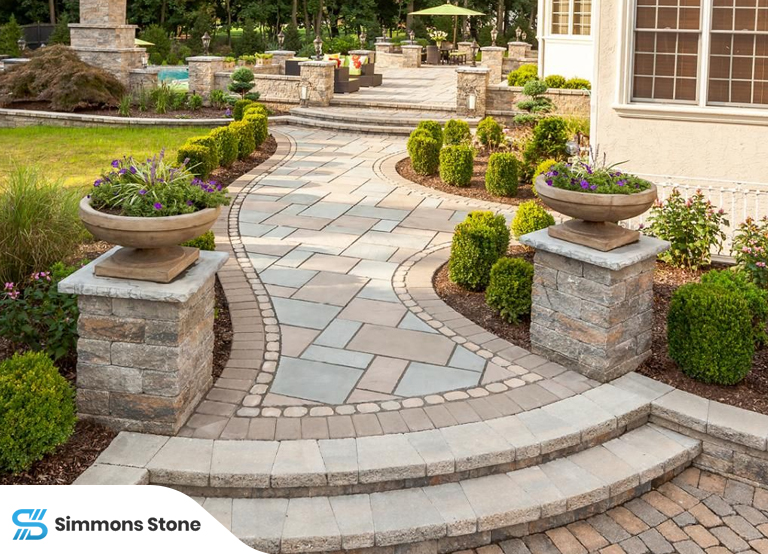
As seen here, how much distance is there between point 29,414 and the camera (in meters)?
4.58

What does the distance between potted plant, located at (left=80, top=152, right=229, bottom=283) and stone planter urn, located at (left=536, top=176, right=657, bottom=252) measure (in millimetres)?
2243

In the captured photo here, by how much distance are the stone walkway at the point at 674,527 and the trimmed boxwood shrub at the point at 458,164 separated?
280 inches

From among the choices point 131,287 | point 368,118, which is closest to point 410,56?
point 368,118

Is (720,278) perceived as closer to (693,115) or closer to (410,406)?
(410,406)

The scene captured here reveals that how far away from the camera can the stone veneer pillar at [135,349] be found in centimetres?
493

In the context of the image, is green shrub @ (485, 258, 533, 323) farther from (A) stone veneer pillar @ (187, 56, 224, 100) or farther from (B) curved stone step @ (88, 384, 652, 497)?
(A) stone veneer pillar @ (187, 56, 224, 100)

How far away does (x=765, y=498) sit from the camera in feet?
16.5

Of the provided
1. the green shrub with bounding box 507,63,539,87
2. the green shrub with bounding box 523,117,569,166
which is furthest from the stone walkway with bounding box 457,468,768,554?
the green shrub with bounding box 507,63,539,87

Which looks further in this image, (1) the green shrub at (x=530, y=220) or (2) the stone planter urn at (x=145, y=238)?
(1) the green shrub at (x=530, y=220)

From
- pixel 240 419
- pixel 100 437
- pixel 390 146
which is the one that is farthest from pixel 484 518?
pixel 390 146

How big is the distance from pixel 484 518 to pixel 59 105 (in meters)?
17.3

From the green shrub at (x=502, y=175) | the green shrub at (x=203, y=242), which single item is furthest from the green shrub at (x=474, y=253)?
the green shrub at (x=502, y=175)

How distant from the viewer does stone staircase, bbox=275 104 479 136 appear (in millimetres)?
17047

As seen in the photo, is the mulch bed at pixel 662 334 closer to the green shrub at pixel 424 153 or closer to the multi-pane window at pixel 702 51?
the multi-pane window at pixel 702 51
